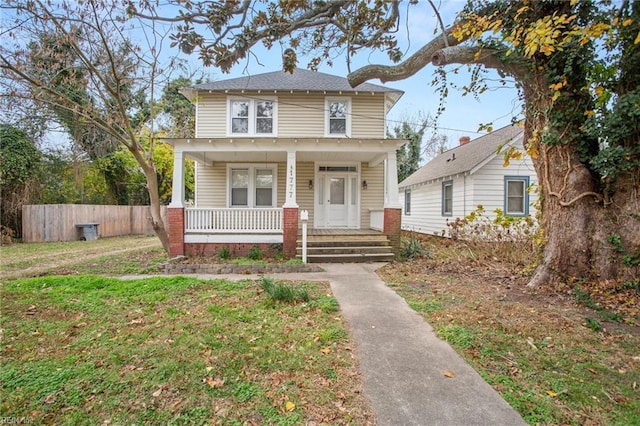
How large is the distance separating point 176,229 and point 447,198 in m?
11.2

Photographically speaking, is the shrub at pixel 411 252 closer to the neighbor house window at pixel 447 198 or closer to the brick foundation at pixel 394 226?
the brick foundation at pixel 394 226

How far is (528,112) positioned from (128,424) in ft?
→ 25.8

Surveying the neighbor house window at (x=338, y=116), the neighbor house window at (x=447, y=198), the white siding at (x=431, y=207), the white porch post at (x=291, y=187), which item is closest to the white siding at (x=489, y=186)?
the white siding at (x=431, y=207)

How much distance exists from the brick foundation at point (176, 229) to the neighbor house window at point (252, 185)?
2.77 metres

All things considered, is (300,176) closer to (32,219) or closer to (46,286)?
(46,286)

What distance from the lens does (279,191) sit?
12.2m

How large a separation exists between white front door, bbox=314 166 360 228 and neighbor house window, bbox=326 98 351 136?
140 centimetres

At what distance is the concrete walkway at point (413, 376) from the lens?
2.38 meters

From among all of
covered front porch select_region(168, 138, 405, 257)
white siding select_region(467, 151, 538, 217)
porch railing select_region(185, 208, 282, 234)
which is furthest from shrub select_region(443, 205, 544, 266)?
porch railing select_region(185, 208, 282, 234)

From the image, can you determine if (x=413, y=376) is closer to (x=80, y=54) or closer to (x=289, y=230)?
(x=289, y=230)

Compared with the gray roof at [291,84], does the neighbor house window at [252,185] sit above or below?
below

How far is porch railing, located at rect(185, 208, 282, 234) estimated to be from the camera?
9.76 metres

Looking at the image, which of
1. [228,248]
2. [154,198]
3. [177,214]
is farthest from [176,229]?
[228,248]

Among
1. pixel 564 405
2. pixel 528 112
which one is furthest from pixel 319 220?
pixel 564 405
